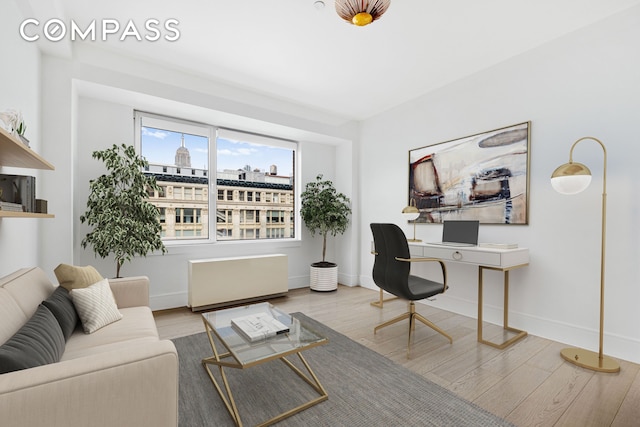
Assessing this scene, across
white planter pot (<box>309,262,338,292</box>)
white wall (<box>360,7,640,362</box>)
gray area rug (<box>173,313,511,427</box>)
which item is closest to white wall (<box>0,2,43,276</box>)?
gray area rug (<box>173,313,511,427</box>)

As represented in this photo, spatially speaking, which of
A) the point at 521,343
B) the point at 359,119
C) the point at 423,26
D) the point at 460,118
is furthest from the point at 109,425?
the point at 359,119

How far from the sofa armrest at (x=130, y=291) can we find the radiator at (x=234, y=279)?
108 cm

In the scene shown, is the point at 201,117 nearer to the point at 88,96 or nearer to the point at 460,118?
the point at 88,96

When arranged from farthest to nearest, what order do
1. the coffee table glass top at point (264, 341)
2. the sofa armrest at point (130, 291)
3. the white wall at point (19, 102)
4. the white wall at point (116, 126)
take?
the white wall at point (116, 126) < the sofa armrest at point (130, 291) < the white wall at point (19, 102) < the coffee table glass top at point (264, 341)

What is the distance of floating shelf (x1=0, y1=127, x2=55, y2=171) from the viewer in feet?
4.15

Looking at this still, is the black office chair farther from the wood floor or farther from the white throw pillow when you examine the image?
the white throw pillow

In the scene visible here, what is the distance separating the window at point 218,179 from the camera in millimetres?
3758

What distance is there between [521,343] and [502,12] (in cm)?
291

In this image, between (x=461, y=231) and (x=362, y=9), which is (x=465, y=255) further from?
(x=362, y=9)

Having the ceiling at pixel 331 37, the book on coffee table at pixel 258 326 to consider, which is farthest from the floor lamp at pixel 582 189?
the book on coffee table at pixel 258 326

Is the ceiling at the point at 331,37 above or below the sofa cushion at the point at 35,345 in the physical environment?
above

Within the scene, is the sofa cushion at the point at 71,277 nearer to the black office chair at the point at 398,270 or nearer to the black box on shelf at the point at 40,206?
the black box on shelf at the point at 40,206

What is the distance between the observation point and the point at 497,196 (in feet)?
10.2

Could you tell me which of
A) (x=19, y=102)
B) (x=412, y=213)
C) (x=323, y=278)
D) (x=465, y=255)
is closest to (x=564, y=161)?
(x=465, y=255)
